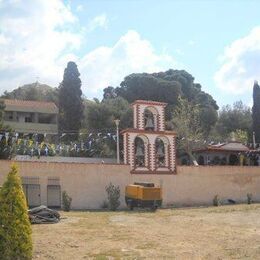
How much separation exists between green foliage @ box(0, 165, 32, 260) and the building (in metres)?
52.6

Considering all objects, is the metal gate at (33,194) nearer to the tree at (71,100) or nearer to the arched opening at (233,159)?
the tree at (71,100)

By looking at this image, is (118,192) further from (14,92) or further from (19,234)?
(14,92)

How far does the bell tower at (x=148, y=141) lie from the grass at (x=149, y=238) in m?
11.0

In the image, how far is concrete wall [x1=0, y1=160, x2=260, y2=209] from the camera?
3331 centimetres

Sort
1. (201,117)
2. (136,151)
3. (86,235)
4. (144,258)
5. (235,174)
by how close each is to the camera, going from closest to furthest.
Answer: (144,258)
(86,235)
(136,151)
(235,174)
(201,117)

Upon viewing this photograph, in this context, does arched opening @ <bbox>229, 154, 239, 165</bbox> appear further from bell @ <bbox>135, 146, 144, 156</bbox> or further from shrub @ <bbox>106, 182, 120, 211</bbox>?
shrub @ <bbox>106, 182, 120, 211</bbox>

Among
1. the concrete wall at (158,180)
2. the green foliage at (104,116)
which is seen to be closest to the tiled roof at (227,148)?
the green foliage at (104,116)

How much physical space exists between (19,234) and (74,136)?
1700 inches

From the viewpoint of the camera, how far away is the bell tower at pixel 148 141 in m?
36.4

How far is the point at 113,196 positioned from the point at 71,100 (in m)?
24.9

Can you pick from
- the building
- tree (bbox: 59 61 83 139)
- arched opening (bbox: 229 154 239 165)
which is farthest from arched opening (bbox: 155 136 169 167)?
the building

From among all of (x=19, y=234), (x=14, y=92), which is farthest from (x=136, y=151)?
(x=14, y=92)

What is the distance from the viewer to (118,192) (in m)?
34.7

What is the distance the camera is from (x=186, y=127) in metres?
54.8
